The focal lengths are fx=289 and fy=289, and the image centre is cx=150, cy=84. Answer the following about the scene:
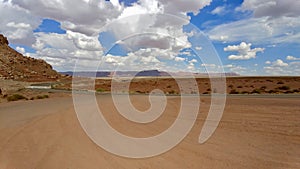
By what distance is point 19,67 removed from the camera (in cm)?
9962

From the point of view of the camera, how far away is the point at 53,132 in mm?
9562

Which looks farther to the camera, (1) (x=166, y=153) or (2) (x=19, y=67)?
(2) (x=19, y=67)

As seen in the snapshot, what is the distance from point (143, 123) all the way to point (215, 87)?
117 feet

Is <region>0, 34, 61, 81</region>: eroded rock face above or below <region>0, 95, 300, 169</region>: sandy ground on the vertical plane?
above

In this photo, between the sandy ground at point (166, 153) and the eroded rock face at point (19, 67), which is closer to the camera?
the sandy ground at point (166, 153)

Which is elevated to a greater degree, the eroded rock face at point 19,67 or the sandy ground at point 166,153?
the eroded rock face at point 19,67

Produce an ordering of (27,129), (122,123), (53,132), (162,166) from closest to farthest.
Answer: (162,166)
(53,132)
(27,129)
(122,123)

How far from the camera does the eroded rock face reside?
88981mm

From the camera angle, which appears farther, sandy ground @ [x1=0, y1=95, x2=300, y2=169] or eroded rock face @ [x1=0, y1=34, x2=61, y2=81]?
eroded rock face @ [x1=0, y1=34, x2=61, y2=81]

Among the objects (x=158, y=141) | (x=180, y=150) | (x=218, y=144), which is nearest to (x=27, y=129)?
(x=158, y=141)

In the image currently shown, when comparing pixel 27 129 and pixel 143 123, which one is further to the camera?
pixel 143 123

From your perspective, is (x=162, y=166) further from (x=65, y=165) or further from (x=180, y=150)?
(x=65, y=165)

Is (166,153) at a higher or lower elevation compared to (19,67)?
lower

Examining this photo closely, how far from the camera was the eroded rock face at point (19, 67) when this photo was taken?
89.0m
